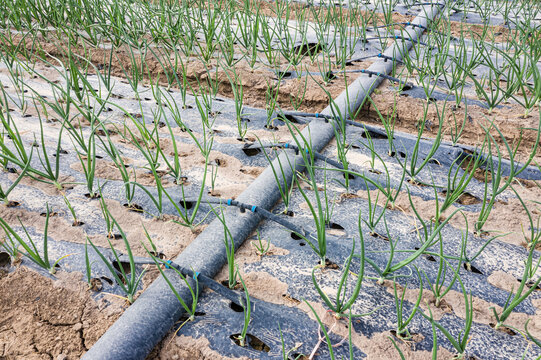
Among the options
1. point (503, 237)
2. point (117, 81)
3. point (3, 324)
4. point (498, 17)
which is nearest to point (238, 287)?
point (3, 324)

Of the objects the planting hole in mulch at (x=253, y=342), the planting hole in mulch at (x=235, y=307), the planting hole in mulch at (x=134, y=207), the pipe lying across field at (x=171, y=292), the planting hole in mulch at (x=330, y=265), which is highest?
the planting hole in mulch at (x=134, y=207)

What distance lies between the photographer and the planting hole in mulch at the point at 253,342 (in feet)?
3.65

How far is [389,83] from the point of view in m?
2.64

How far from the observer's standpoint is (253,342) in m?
1.13

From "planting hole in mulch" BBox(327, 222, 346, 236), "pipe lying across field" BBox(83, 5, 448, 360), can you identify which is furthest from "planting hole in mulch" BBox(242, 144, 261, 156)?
"planting hole in mulch" BBox(327, 222, 346, 236)

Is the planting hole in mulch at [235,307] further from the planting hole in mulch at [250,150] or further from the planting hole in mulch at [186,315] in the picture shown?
the planting hole in mulch at [250,150]

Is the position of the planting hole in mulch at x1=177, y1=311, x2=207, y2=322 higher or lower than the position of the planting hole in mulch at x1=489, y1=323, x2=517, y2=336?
higher

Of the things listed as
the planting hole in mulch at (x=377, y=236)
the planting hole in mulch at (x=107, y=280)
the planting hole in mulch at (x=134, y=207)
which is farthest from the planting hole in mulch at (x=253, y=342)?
the planting hole in mulch at (x=134, y=207)

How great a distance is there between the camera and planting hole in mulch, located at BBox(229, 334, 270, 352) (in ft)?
3.65

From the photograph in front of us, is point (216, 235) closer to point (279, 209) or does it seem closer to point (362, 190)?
point (279, 209)

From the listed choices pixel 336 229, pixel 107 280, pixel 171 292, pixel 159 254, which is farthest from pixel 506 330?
pixel 107 280

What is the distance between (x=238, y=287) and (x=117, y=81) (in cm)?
183

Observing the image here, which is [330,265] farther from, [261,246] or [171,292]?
[171,292]

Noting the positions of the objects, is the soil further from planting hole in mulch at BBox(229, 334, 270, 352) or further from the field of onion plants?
planting hole in mulch at BBox(229, 334, 270, 352)
